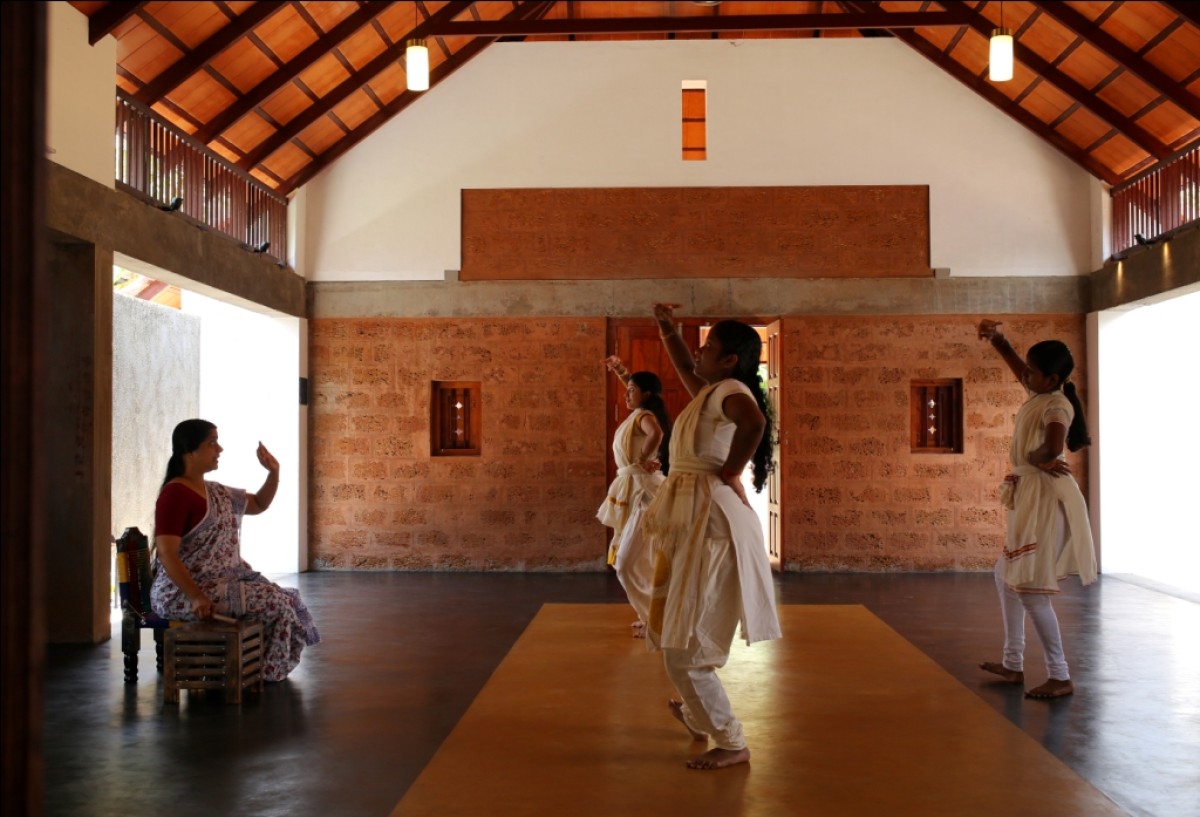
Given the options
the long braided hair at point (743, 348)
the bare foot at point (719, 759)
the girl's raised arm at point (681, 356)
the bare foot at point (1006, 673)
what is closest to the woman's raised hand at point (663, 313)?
the girl's raised arm at point (681, 356)

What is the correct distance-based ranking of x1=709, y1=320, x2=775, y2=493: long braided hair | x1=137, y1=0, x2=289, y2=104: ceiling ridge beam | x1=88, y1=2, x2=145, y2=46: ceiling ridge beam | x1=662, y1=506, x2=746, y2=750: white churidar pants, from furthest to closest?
1. x1=137, y1=0, x2=289, y2=104: ceiling ridge beam
2. x1=88, y1=2, x2=145, y2=46: ceiling ridge beam
3. x1=709, y1=320, x2=775, y2=493: long braided hair
4. x1=662, y1=506, x2=746, y2=750: white churidar pants

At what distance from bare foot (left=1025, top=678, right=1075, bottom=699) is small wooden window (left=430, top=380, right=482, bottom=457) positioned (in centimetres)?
672

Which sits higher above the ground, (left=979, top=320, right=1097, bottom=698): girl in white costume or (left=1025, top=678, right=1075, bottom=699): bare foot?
(left=979, top=320, right=1097, bottom=698): girl in white costume

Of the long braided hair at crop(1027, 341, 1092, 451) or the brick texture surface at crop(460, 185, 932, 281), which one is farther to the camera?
the brick texture surface at crop(460, 185, 932, 281)

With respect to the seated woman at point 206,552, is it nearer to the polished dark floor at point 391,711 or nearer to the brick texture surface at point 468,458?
the polished dark floor at point 391,711

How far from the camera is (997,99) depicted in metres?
10.7

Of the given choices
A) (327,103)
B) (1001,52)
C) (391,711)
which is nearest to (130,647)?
(391,711)

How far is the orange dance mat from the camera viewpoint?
3562 millimetres

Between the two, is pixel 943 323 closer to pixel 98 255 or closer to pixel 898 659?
pixel 898 659

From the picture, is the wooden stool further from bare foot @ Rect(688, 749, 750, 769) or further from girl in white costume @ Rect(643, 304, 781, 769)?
bare foot @ Rect(688, 749, 750, 769)

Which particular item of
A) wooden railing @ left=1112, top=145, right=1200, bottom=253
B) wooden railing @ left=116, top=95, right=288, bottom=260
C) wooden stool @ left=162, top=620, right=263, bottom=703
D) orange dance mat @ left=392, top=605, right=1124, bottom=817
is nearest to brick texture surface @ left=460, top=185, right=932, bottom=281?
wooden railing @ left=1112, top=145, right=1200, bottom=253

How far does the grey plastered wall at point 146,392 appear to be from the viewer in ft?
32.8

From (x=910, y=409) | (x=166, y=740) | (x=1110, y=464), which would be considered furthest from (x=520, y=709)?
(x=1110, y=464)

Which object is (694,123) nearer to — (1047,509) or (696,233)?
(696,233)
